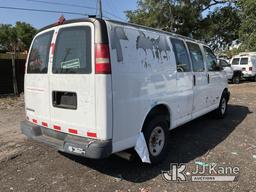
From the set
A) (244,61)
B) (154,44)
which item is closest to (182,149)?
(154,44)

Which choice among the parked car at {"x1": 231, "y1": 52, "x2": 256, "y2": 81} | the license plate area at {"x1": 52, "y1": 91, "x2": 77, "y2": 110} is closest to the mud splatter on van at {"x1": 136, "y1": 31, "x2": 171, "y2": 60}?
the license plate area at {"x1": 52, "y1": 91, "x2": 77, "y2": 110}

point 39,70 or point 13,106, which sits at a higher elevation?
point 39,70

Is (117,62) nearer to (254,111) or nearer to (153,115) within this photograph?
(153,115)

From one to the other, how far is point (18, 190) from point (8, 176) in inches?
20.3

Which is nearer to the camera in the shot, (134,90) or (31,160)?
(134,90)

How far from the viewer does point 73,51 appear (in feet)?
12.0

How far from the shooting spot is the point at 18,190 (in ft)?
12.0

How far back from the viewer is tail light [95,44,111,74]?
334cm

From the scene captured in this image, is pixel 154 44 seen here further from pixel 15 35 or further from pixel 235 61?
pixel 15 35

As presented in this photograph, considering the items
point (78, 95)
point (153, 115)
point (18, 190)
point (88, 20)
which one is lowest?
point (18, 190)

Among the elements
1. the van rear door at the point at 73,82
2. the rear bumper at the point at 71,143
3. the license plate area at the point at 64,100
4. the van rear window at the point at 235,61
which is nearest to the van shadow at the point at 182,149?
the rear bumper at the point at 71,143

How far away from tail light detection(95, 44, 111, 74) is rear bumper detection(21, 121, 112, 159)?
0.88m

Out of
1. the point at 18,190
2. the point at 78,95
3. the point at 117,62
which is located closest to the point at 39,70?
the point at 78,95

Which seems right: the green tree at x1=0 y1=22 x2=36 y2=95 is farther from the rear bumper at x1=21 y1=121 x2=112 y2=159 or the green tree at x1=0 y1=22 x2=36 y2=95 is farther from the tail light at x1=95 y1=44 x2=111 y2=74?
the tail light at x1=95 y1=44 x2=111 y2=74
